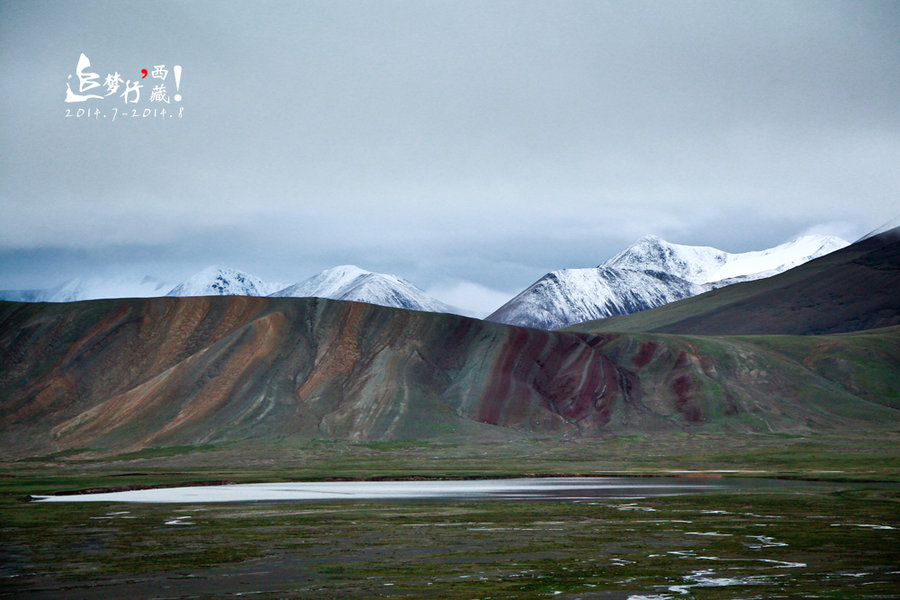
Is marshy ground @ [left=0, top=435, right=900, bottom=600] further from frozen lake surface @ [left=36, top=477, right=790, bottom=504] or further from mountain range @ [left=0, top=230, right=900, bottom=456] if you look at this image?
mountain range @ [left=0, top=230, right=900, bottom=456]

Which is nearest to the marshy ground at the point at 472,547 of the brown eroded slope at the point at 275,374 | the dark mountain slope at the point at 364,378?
the brown eroded slope at the point at 275,374

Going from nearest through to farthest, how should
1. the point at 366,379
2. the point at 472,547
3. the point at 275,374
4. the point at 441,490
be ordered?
the point at 472,547
the point at 441,490
the point at 275,374
the point at 366,379

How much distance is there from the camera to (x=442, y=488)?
77.1m

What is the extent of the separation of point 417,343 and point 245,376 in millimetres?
31454

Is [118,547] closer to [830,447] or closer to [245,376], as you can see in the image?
[830,447]

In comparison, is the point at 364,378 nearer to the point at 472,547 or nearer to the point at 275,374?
the point at 275,374

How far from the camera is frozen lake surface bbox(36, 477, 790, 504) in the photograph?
67.5 metres

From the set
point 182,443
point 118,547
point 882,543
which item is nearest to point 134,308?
point 182,443

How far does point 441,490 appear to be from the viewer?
244ft

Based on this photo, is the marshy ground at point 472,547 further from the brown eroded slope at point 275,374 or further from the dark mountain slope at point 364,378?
the dark mountain slope at point 364,378

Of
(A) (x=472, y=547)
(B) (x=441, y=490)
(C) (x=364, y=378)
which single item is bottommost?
(B) (x=441, y=490)

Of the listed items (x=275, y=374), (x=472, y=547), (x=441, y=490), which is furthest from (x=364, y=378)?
(x=472, y=547)

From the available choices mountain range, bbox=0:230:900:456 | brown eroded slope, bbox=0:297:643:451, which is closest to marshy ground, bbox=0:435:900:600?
brown eroded slope, bbox=0:297:643:451

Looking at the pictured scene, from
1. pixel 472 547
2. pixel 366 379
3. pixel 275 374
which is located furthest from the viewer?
pixel 366 379
